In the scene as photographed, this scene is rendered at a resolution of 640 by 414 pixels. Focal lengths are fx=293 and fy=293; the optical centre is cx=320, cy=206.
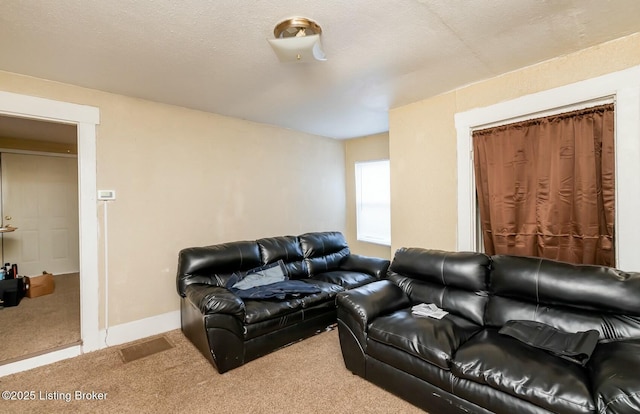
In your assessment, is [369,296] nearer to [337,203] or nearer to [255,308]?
[255,308]

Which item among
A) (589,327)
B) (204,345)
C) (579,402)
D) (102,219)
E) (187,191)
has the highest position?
(187,191)

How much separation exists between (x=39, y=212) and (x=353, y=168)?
17.8 feet

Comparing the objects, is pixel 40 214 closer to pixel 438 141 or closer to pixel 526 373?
pixel 438 141

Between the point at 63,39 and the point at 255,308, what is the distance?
2.31 meters

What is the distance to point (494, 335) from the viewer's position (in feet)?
6.05

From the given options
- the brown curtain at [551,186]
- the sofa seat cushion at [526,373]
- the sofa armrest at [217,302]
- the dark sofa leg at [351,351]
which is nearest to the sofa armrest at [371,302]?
the dark sofa leg at [351,351]

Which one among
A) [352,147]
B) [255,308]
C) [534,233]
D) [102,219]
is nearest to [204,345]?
[255,308]

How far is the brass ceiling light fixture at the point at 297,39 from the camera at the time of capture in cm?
171

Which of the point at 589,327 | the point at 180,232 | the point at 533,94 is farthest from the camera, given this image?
the point at 180,232

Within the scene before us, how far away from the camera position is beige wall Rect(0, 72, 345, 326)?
111 inches

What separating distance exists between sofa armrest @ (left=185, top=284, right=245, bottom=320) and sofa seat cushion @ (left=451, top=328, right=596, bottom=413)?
1.58 m

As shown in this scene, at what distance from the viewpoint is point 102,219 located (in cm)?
278

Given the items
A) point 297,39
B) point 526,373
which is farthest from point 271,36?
point 526,373

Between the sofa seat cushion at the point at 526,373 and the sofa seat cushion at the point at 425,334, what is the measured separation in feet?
0.23
